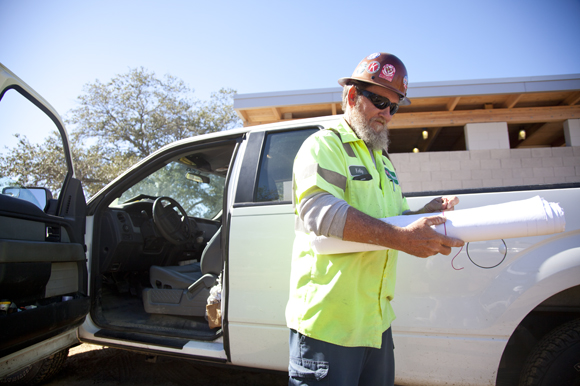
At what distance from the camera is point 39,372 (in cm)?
286

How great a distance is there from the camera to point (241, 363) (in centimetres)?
228

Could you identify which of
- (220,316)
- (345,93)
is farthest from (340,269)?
(220,316)

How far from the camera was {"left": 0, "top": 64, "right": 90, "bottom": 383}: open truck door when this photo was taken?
6.41 feet

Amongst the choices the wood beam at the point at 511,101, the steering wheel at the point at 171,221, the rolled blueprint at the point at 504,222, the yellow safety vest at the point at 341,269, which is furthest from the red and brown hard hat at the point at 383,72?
the wood beam at the point at 511,101

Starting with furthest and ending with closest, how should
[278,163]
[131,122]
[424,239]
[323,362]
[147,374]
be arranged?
[131,122] → [147,374] → [278,163] → [323,362] → [424,239]

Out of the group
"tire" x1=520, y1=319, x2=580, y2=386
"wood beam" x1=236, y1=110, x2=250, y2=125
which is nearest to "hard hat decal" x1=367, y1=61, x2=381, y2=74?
"tire" x1=520, y1=319, x2=580, y2=386

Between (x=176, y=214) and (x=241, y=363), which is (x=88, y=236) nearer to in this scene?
(x=176, y=214)

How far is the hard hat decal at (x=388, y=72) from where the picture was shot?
1.55 meters

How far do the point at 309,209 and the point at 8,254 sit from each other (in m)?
1.68

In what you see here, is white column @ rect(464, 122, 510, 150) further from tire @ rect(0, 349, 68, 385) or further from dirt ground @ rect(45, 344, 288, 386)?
tire @ rect(0, 349, 68, 385)

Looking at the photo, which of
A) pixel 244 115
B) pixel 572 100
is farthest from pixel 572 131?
pixel 244 115

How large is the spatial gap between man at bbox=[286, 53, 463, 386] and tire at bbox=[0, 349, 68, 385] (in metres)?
2.48

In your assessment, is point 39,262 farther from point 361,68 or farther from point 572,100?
point 572,100

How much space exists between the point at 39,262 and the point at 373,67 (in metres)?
2.10
